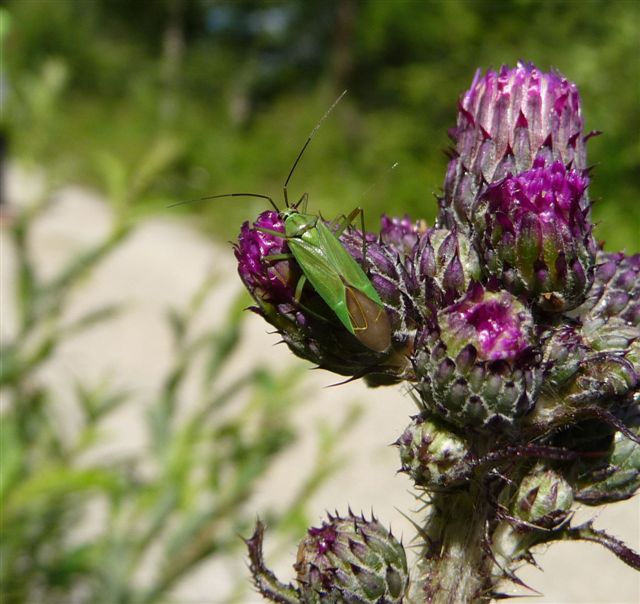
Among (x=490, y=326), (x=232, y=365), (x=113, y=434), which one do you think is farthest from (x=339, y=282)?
(x=232, y=365)

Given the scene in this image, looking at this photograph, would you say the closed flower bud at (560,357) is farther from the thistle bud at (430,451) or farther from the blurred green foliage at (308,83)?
the blurred green foliage at (308,83)

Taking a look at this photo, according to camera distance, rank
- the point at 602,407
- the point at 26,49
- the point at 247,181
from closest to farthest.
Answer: the point at 602,407, the point at 247,181, the point at 26,49

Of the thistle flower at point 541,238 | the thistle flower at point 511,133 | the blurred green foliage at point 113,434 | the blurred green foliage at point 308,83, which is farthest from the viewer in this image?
the blurred green foliage at point 308,83

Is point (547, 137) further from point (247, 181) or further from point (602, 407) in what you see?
point (247, 181)

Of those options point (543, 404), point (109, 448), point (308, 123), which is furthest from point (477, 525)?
point (308, 123)

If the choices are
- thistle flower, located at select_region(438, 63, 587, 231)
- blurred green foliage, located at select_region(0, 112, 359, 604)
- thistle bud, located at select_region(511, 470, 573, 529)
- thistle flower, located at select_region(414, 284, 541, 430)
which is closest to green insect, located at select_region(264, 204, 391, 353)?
thistle flower, located at select_region(414, 284, 541, 430)

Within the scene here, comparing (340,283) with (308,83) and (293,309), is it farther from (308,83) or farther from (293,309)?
(308,83)

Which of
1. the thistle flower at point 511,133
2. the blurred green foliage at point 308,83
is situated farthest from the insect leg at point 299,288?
the blurred green foliage at point 308,83
